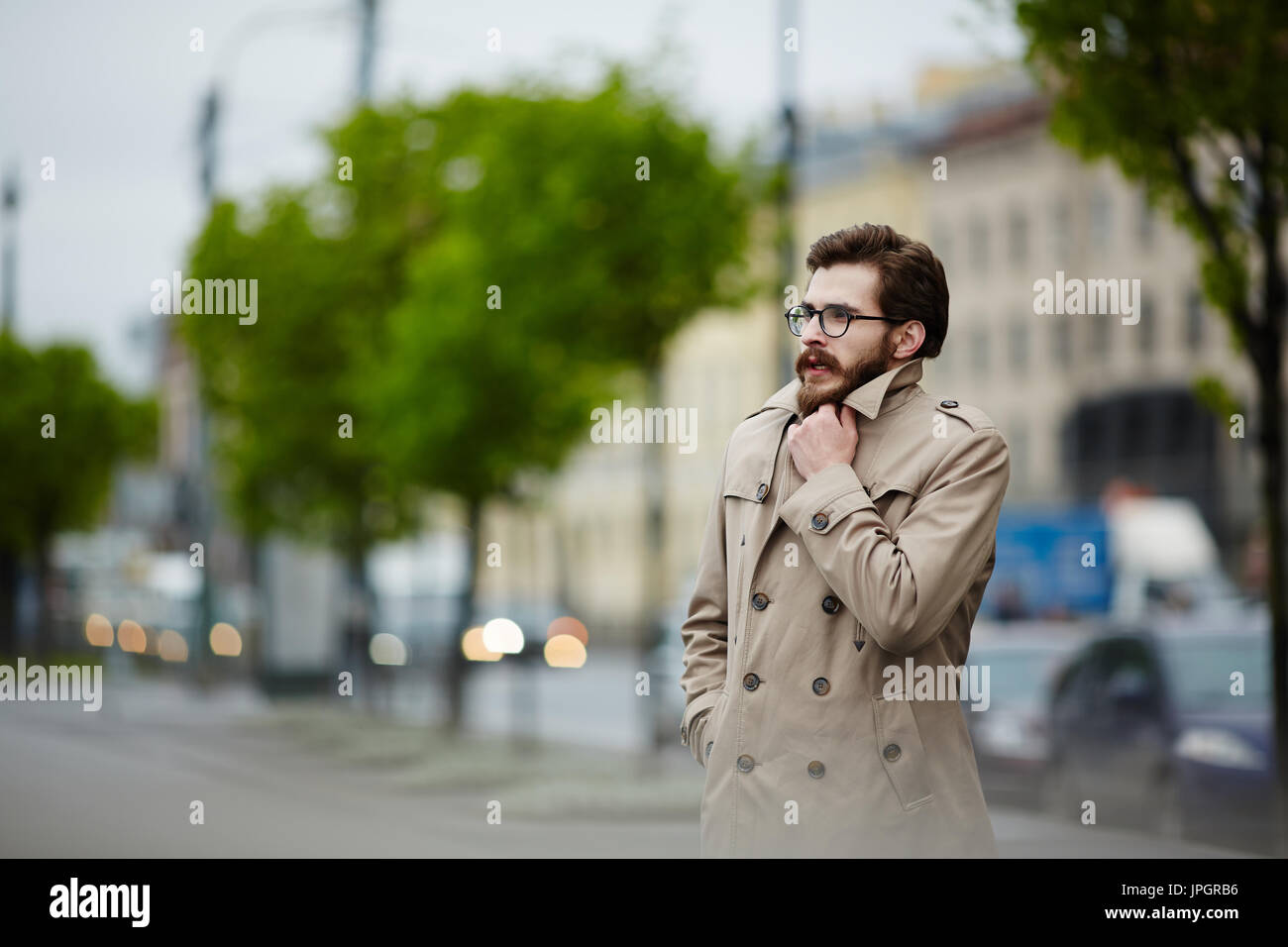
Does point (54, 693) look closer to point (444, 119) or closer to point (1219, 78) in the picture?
point (444, 119)

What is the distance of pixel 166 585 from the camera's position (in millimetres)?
55000

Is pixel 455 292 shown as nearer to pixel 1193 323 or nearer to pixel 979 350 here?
pixel 1193 323

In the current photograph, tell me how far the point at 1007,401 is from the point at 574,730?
3705 centimetres

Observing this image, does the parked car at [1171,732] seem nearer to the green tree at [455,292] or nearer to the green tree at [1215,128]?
the green tree at [1215,128]

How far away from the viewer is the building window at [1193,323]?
52500 mm

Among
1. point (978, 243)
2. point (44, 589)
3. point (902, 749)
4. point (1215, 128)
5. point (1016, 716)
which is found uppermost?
point (978, 243)

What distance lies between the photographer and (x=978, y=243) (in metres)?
59.4

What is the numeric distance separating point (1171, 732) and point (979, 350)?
160 feet

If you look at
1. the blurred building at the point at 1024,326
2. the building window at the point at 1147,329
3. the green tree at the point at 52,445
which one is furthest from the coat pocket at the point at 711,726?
the building window at the point at 1147,329

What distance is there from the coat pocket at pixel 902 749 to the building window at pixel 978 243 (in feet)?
187

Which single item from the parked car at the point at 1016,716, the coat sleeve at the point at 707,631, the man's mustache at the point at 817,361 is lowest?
the parked car at the point at 1016,716

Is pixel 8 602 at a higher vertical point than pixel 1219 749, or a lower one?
higher

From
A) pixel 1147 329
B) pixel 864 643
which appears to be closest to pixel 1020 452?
pixel 1147 329

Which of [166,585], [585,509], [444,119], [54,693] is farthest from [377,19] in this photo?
[585,509]
